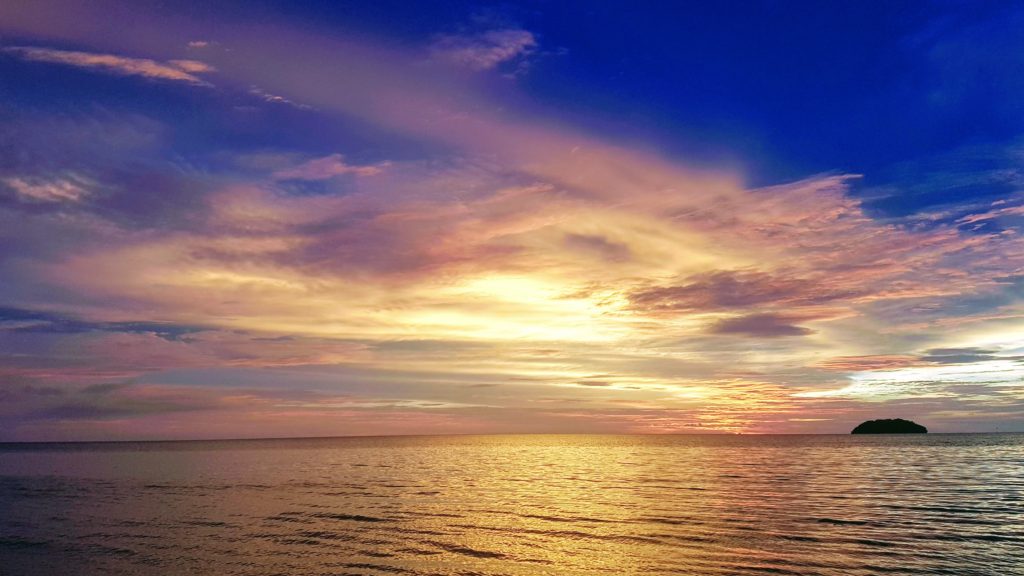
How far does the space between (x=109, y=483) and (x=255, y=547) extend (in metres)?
60.7

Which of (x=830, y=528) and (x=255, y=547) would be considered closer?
(x=255, y=547)

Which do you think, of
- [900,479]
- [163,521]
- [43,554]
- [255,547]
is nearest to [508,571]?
[255,547]

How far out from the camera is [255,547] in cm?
3659

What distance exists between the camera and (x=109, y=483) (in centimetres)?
8269

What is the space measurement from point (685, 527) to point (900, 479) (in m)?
48.0

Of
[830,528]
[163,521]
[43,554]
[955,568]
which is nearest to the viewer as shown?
[955,568]

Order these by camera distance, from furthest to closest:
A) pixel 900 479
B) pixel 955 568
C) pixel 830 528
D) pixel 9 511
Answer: pixel 900 479
pixel 9 511
pixel 830 528
pixel 955 568

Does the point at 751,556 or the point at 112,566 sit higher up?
the point at 751,556

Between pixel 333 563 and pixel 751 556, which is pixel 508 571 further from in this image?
pixel 751 556

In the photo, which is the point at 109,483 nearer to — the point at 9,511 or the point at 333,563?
the point at 9,511

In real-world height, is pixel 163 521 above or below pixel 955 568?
below

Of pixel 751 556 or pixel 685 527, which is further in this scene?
pixel 685 527

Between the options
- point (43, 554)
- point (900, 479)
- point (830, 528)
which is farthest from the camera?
point (900, 479)

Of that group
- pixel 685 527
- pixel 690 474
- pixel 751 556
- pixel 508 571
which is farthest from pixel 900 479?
pixel 508 571
